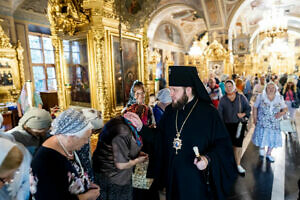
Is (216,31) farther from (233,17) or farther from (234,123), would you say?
(234,123)

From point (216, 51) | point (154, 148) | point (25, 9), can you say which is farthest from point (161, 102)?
point (25, 9)

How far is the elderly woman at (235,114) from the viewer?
12.1ft

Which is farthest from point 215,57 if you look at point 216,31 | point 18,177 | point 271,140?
point 18,177

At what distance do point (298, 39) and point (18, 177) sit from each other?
131ft

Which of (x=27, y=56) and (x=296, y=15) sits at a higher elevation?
(x=296, y=15)

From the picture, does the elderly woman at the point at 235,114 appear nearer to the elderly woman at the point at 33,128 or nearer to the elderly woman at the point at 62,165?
the elderly woman at the point at 62,165

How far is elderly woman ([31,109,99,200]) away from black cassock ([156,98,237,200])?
2.97 feet

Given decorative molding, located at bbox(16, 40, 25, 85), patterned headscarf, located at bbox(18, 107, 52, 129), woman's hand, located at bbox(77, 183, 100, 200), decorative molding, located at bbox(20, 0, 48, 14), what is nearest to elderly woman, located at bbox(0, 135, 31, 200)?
woman's hand, located at bbox(77, 183, 100, 200)

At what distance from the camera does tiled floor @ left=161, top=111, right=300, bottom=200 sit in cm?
310

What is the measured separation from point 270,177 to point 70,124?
4.06 m

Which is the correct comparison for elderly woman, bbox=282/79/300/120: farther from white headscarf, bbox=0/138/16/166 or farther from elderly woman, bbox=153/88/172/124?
white headscarf, bbox=0/138/16/166

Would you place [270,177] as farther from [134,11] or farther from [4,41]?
[4,41]

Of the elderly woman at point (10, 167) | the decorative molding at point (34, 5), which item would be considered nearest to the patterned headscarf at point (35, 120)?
the elderly woman at point (10, 167)

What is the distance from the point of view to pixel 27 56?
10.2 m
